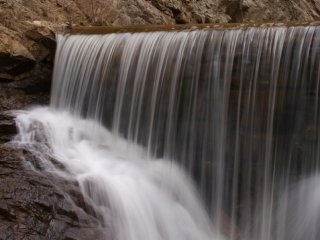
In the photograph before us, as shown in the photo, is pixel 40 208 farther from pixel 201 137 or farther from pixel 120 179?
pixel 201 137

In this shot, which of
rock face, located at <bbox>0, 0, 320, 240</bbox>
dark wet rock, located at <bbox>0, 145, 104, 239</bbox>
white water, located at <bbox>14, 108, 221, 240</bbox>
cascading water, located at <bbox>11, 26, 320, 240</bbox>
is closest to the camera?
dark wet rock, located at <bbox>0, 145, 104, 239</bbox>

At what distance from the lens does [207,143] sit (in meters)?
7.09

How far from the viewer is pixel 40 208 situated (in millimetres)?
5621

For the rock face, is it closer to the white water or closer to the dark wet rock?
the dark wet rock

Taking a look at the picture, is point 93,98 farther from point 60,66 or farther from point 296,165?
point 296,165

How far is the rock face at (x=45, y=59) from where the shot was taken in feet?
18.0

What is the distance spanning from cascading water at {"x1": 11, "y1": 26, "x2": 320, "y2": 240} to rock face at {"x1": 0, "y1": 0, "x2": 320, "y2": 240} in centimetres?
34

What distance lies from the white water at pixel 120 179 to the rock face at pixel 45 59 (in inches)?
10.0

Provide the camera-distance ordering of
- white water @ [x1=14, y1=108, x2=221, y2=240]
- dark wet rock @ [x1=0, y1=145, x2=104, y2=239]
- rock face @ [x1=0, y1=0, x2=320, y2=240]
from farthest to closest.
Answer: white water @ [x1=14, y1=108, x2=221, y2=240], rock face @ [x1=0, y1=0, x2=320, y2=240], dark wet rock @ [x1=0, y1=145, x2=104, y2=239]

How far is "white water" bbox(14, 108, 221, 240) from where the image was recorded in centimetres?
601

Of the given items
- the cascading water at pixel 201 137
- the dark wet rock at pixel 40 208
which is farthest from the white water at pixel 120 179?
the dark wet rock at pixel 40 208

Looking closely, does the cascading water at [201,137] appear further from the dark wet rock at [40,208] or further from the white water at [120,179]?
the dark wet rock at [40,208]

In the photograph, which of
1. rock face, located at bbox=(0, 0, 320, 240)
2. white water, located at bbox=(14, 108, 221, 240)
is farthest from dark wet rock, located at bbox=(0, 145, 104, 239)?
white water, located at bbox=(14, 108, 221, 240)

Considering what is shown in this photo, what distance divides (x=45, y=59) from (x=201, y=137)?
148 inches
